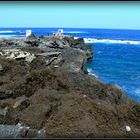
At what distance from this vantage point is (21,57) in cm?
1848

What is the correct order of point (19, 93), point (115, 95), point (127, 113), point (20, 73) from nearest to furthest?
point (127, 113) → point (19, 93) → point (115, 95) → point (20, 73)

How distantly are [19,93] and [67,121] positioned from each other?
2975mm

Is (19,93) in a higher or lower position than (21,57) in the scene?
higher

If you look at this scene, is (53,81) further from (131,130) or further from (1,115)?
(131,130)

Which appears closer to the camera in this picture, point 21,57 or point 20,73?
point 20,73

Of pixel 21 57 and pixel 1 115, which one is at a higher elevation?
pixel 1 115

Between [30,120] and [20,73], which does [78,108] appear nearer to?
[30,120]

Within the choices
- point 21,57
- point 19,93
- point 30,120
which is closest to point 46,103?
point 30,120

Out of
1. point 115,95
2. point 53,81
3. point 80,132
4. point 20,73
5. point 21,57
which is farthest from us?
point 21,57

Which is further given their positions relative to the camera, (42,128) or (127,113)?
(127,113)

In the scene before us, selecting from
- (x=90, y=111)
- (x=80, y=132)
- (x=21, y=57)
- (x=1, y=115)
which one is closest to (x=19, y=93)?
(x=1, y=115)

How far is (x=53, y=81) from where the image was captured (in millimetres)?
10266

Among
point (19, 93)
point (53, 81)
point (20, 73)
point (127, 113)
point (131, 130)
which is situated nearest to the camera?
point (131, 130)

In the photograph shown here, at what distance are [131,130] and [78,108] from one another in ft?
4.16
